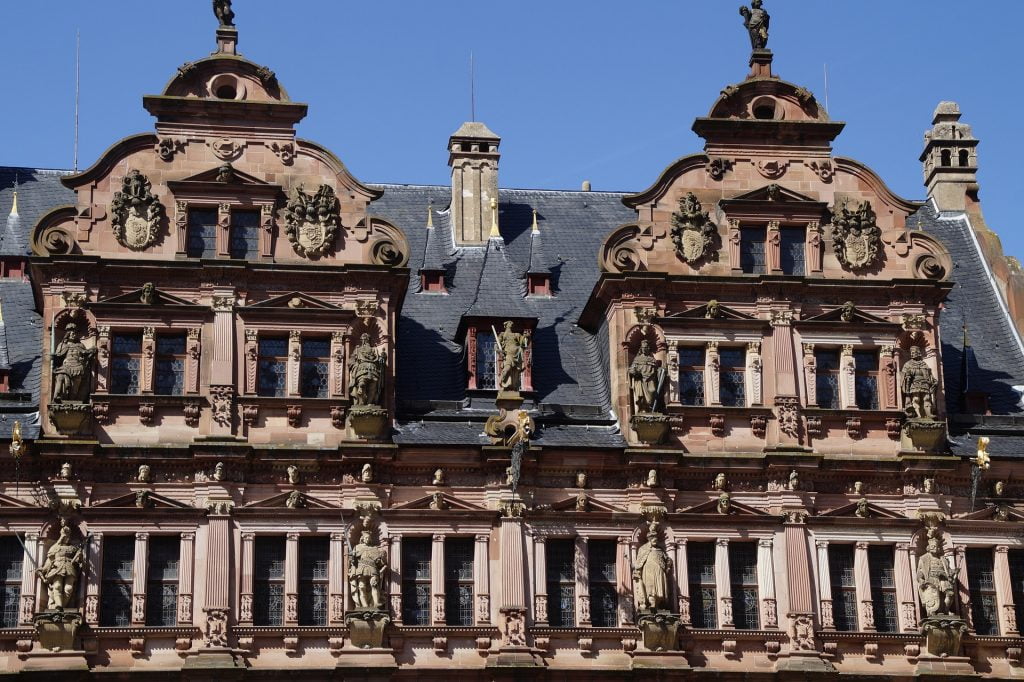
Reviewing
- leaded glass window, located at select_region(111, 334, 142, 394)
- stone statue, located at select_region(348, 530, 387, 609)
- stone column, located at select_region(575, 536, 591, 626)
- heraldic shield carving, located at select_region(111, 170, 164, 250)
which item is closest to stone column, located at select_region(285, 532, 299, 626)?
stone statue, located at select_region(348, 530, 387, 609)

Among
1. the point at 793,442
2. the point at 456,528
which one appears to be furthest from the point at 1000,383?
the point at 456,528

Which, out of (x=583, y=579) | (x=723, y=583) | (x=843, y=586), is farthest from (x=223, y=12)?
(x=843, y=586)

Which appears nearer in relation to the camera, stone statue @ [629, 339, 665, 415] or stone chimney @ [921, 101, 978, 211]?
stone statue @ [629, 339, 665, 415]

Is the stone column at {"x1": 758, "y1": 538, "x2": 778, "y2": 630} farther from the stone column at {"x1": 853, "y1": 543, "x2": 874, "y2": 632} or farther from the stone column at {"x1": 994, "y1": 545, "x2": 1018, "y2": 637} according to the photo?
the stone column at {"x1": 994, "y1": 545, "x2": 1018, "y2": 637}

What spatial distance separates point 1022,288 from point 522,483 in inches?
659

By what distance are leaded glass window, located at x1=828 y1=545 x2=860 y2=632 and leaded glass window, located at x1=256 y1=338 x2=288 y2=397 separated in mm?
13727

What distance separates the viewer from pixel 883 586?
4725cm

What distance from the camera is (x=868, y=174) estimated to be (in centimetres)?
5062

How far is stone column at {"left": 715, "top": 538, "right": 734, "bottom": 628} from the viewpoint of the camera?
4612 cm

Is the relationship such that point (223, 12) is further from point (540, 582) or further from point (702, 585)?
point (702, 585)

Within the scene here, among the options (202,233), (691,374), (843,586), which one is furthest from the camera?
(691,374)

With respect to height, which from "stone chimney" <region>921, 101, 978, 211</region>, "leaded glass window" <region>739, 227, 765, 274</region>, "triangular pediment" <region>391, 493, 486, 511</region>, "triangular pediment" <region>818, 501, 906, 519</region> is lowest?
"triangular pediment" <region>818, 501, 906, 519</region>

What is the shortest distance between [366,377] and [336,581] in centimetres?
479

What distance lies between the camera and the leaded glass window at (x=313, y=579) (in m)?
44.9
